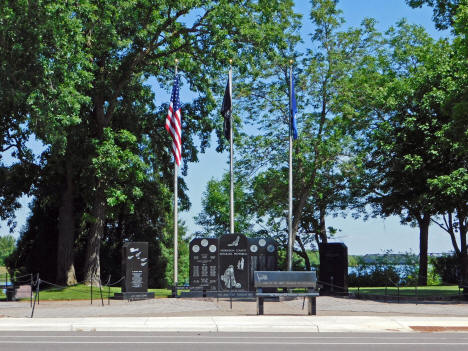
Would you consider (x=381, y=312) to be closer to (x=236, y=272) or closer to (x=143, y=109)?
(x=236, y=272)

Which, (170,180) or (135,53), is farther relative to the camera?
(170,180)

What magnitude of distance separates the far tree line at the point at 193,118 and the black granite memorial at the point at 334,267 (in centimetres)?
581

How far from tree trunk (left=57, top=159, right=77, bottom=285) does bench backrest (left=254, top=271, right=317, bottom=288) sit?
18.1 m

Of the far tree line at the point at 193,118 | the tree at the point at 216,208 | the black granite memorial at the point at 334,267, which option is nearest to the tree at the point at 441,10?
the far tree line at the point at 193,118

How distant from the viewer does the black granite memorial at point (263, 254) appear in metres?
28.6

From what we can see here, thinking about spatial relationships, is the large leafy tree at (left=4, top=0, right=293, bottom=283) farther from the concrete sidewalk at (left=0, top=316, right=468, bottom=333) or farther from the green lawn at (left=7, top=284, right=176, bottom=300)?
the concrete sidewalk at (left=0, top=316, right=468, bottom=333)

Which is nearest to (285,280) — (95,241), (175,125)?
(175,125)

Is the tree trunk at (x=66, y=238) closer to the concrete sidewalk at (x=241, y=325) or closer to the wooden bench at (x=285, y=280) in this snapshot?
the wooden bench at (x=285, y=280)

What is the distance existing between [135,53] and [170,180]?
7.82 meters

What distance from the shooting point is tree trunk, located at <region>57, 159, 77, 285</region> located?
3581cm

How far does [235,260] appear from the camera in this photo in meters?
27.5
